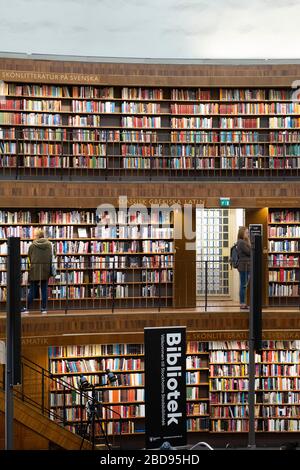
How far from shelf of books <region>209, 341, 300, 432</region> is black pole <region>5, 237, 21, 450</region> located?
14.5ft

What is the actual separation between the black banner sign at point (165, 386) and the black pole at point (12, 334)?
1.69 m

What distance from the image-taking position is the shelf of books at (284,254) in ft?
38.2

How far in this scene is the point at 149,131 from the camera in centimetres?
1226

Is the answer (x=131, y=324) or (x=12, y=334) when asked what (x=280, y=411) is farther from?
(x=12, y=334)

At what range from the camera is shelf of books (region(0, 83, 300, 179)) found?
469 inches

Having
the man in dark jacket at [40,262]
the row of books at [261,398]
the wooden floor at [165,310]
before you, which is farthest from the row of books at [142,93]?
the row of books at [261,398]

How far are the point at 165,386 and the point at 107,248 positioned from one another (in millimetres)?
3652

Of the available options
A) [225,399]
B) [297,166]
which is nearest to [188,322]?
[225,399]

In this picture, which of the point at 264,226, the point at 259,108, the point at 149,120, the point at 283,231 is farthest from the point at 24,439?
the point at 259,108

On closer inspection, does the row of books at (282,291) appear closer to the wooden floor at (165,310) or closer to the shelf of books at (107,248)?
the wooden floor at (165,310)

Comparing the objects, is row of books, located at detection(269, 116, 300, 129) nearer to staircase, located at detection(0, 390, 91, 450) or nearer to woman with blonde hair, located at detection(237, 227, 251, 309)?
woman with blonde hair, located at detection(237, 227, 251, 309)

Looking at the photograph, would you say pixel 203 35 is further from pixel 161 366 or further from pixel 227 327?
pixel 161 366

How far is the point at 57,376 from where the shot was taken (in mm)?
10523

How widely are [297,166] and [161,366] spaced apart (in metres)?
5.47
